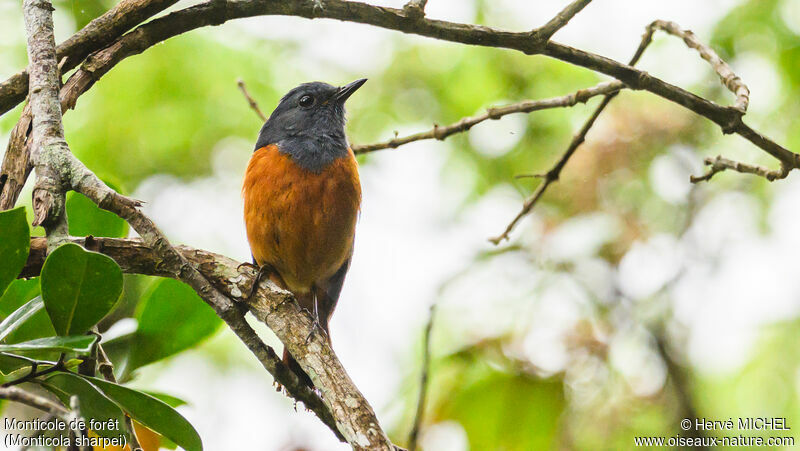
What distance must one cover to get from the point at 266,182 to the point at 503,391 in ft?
5.74

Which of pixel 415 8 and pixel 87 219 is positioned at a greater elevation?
pixel 415 8

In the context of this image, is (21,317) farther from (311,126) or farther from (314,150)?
(311,126)

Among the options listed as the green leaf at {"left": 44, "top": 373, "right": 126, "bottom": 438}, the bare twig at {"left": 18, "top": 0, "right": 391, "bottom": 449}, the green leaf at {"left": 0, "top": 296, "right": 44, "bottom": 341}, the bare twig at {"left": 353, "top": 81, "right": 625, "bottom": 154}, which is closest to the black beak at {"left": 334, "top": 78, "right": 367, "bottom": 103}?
the bare twig at {"left": 353, "top": 81, "right": 625, "bottom": 154}

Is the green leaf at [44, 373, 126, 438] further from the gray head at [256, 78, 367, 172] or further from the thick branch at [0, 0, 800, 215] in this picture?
the gray head at [256, 78, 367, 172]

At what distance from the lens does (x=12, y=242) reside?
1.92 meters

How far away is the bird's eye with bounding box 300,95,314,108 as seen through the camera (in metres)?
4.18

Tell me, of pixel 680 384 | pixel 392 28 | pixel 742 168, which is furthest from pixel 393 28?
pixel 680 384

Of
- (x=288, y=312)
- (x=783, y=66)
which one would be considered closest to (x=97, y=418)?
(x=288, y=312)

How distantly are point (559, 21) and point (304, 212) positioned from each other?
1.63 metres

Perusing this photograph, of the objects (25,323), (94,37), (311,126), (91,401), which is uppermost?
(311,126)

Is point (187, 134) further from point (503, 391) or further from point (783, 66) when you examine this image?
point (783, 66)

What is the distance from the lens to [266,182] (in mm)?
3555

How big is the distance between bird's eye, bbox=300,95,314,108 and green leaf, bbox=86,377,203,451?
242cm

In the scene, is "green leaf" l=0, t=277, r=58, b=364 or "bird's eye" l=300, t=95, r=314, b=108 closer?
"green leaf" l=0, t=277, r=58, b=364
